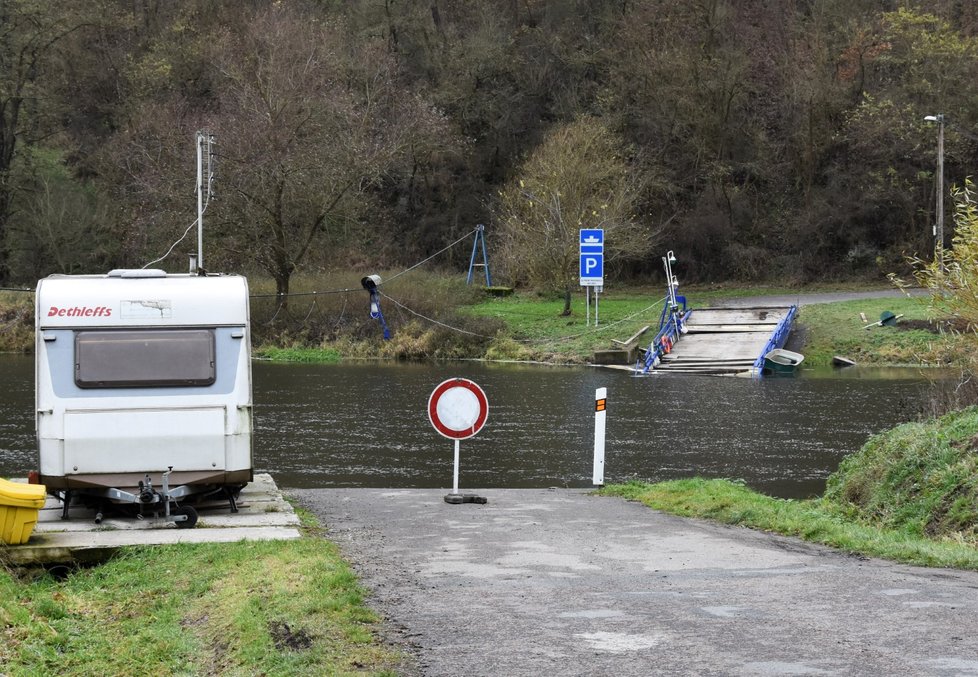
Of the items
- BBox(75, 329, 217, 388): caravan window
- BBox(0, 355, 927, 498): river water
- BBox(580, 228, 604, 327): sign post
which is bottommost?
BBox(0, 355, 927, 498): river water

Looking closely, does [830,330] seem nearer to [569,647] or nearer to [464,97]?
[464,97]

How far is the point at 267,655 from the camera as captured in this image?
7379 mm

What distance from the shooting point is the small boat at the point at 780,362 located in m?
40.5

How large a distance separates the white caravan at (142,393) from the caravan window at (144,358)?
0.04 feet

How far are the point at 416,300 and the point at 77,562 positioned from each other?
134 feet

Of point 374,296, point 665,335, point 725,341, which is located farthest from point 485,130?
point 725,341

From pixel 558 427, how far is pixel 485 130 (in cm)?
4431

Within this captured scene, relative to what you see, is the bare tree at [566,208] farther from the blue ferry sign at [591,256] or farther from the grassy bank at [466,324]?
the blue ferry sign at [591,256]

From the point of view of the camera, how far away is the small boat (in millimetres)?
40531

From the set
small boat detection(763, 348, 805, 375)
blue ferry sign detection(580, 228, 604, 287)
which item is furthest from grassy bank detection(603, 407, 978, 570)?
blue ferry sign detection(580, 228, 604, 287)

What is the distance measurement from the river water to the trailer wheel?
280 inches

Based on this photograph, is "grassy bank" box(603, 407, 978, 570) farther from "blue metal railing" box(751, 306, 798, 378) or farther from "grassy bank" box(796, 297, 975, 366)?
"grassy bank" box(796, 297, 975, 366)

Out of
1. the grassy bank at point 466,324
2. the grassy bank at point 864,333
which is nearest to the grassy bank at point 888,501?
the grassy bank at point 864,333

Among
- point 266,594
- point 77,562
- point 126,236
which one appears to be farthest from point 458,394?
point 126,236
